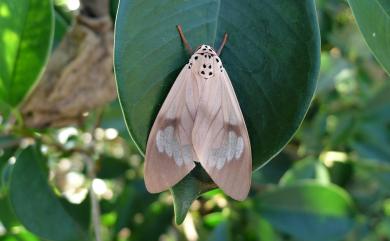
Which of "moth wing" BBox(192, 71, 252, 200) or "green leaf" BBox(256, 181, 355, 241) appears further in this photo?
"green leaf" BBox(256, 181, 355, 241)

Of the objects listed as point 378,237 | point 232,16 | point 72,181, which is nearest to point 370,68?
point 378,237

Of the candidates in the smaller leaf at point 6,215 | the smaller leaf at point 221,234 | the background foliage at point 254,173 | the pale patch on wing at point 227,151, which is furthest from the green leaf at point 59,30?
the smaller leaf at point 221,234

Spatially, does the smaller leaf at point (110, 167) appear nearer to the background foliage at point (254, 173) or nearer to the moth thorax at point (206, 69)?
the background foliage at point (254, 173)

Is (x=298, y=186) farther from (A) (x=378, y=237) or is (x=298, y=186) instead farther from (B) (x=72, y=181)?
(B) (x=72, y=181)

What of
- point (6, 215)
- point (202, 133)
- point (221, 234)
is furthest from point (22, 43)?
point (221, 234)

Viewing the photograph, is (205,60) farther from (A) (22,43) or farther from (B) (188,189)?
(A) (22,43)

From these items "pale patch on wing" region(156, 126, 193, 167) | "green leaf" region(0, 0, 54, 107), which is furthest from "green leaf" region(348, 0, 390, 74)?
"green leaf" region(0, 0, 54, 107)

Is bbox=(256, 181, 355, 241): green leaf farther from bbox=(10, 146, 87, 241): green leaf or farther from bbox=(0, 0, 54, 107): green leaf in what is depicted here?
bbox=(0, 0, 54, 107): green leaf
